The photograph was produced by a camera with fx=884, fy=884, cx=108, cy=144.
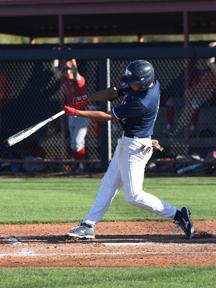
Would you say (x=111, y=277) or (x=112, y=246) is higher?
(x=111, y=277)

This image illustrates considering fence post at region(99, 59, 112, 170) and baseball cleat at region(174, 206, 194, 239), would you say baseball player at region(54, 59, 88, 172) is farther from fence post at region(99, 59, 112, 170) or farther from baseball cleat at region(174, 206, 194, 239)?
baseball cleat at region(174, 206, 194, 239)

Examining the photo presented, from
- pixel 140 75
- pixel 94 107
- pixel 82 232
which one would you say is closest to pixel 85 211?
pixel 82 232

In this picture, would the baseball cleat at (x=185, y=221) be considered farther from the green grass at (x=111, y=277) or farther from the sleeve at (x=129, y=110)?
the green grass at (x=111, y=277)

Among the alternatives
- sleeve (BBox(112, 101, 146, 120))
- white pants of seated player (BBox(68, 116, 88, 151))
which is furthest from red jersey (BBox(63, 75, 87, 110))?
sleeve (BBox(112, 101, 146, 120))

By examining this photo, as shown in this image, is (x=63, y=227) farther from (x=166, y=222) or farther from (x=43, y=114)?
(x=43, y=114)

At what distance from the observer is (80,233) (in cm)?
880

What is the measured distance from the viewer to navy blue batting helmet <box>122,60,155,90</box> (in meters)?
8.40

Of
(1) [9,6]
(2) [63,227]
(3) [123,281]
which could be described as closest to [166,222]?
(2) [63,227]

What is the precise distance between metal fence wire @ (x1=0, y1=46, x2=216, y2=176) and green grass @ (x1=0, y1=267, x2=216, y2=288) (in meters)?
8.89

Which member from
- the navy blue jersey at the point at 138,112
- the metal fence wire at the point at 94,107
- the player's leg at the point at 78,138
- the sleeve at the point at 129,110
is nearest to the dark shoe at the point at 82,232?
the navy blue jersey at the point at 138,112

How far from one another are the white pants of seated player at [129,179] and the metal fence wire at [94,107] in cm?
709

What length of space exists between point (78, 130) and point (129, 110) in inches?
313

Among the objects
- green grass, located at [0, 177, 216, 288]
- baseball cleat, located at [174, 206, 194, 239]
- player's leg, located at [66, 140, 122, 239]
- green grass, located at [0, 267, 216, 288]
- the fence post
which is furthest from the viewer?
the fence post

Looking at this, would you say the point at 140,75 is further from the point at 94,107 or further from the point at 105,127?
the point at 94,107
